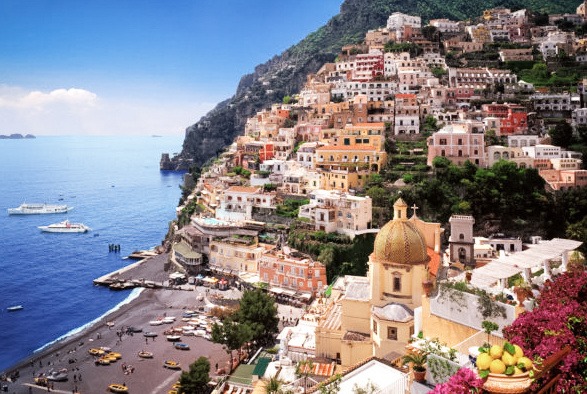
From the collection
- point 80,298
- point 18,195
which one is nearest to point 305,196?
point 80,298

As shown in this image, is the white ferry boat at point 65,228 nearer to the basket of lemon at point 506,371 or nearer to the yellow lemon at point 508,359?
the basket of lemon at point 506,371

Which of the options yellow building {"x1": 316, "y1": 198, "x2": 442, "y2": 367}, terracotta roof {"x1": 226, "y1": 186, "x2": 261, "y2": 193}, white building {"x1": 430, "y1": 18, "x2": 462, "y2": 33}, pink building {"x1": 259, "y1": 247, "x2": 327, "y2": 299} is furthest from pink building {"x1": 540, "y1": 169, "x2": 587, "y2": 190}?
white building {"x1": 430, "y1": 18, "x2": 462, "y2": 33}

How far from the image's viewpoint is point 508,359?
668cm

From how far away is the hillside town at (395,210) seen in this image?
737 inches

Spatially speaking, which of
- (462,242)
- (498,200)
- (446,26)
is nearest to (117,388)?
(462,242)

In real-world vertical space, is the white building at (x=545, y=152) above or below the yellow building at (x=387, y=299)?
above

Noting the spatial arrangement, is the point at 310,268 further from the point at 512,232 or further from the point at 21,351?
the point at 21,351

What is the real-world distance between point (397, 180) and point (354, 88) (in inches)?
1240

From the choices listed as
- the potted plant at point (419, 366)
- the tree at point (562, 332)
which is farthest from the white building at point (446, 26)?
the tree at point (562, 332)

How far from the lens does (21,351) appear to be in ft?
150

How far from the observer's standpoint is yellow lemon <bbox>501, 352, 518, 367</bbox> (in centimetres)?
665

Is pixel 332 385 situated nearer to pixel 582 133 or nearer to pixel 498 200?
pixel 498 200

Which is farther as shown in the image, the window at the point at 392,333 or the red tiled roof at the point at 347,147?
the red tiled roof at the point at 347,147

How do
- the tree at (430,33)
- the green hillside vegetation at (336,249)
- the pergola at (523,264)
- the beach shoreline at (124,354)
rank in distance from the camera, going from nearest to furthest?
the pergola at (523,264) < the beach shoreline at (124,354) < the green hillside vegetation at (336,249) < the tree at (430,33)
